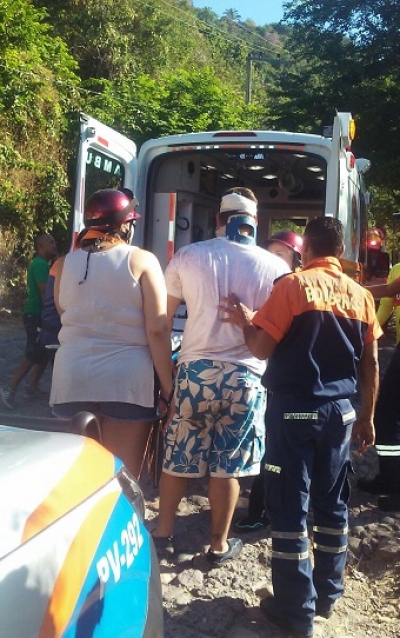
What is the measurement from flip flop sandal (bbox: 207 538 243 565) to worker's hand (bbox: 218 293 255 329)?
3.94ft

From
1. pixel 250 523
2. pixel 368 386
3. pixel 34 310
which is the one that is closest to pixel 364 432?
pixel 368 386

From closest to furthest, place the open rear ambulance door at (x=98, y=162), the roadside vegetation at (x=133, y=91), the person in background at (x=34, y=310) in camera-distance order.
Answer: the open rear ambulance door at (x=98, y=162) < the person in background at (x=34, y=310) < the roadside vegetation at (x=133, y=91)

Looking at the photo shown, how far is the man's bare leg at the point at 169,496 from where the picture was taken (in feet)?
12.9

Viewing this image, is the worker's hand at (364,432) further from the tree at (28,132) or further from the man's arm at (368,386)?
the tree at (28,132)

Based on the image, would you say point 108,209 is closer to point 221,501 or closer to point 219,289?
point 219,289

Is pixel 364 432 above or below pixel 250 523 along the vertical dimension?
above

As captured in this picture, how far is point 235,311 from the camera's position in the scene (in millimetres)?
3682

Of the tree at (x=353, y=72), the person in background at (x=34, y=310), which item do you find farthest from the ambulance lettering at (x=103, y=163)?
the tree at (x=353, y=72)

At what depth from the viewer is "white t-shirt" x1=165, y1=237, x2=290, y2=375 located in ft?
12.5

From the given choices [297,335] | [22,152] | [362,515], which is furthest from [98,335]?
[22,152]

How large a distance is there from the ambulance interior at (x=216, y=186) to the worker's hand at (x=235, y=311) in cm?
264

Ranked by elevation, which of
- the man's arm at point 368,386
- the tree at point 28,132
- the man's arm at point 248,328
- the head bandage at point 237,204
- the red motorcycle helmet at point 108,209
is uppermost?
the tree at point 28,132

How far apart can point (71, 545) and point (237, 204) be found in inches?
98.5

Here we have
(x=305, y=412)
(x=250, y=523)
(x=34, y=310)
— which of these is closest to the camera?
(x=305, y=412)
